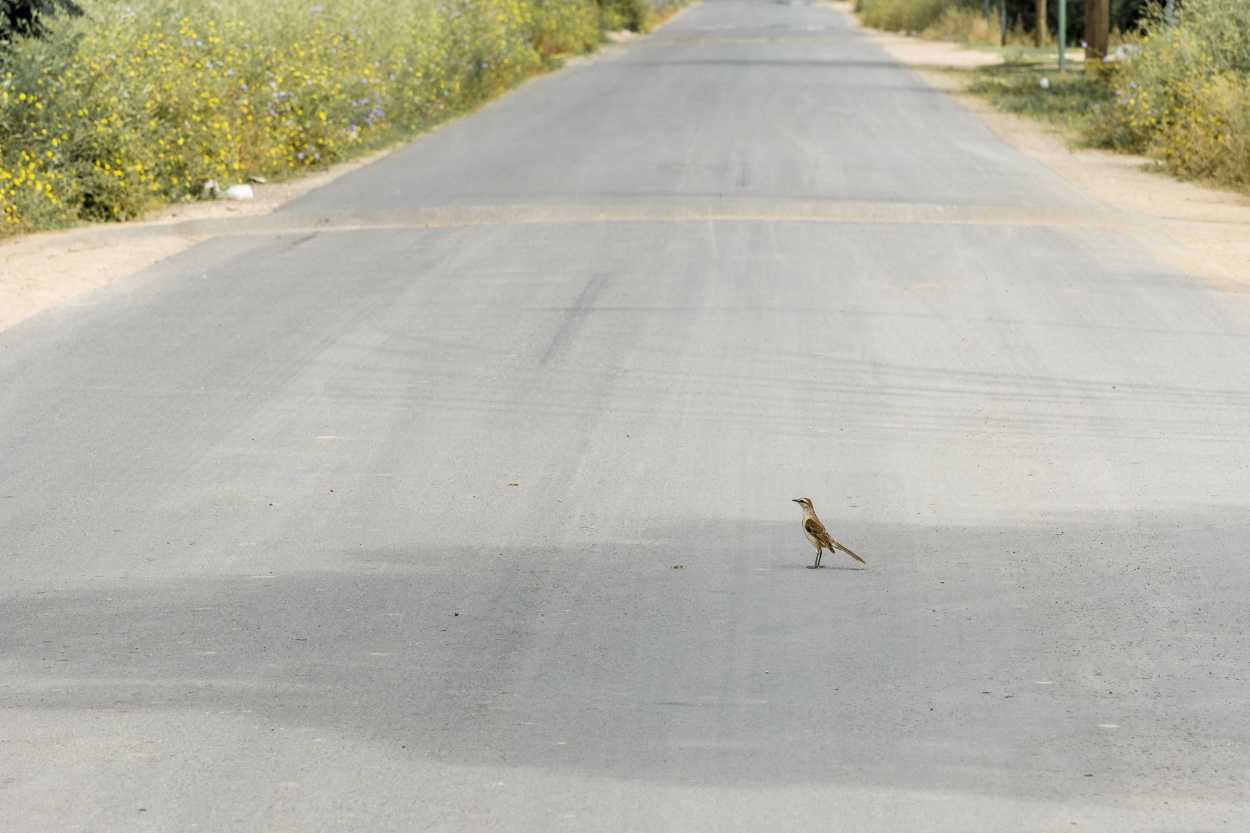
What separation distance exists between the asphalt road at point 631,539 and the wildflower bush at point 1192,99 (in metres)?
5.43

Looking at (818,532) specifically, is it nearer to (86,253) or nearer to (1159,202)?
(86,253)

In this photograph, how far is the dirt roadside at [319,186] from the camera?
13.3 meters

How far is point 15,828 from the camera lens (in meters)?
4.37

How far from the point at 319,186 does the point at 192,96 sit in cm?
173

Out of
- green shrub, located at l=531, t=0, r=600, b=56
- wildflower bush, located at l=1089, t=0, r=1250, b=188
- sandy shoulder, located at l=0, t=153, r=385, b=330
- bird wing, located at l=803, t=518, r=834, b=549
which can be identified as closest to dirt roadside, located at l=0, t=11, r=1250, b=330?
sandy shoulder, located at l=0, t=153, r=385, b=330

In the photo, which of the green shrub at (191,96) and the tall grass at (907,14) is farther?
the tall grass at (907,14)

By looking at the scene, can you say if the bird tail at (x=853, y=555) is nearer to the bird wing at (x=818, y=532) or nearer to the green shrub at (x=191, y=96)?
the bird wing at (x=818, y=532)

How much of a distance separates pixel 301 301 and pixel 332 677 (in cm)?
728

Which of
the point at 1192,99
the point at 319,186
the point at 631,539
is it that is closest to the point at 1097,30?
the point at 1192,99

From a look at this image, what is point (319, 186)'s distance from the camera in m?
19.3

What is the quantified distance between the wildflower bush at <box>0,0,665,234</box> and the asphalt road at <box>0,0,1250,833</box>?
2.71m

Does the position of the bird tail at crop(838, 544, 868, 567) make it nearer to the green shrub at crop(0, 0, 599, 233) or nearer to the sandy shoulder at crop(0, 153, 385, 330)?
the sandy shoulder at crop(0, 153, 385, 330)

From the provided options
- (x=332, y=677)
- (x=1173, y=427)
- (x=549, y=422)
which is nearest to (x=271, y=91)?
(x=549, y=422)

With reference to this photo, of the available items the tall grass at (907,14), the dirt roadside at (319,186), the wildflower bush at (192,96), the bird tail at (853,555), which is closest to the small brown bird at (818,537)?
the bird tail at (853,555)
